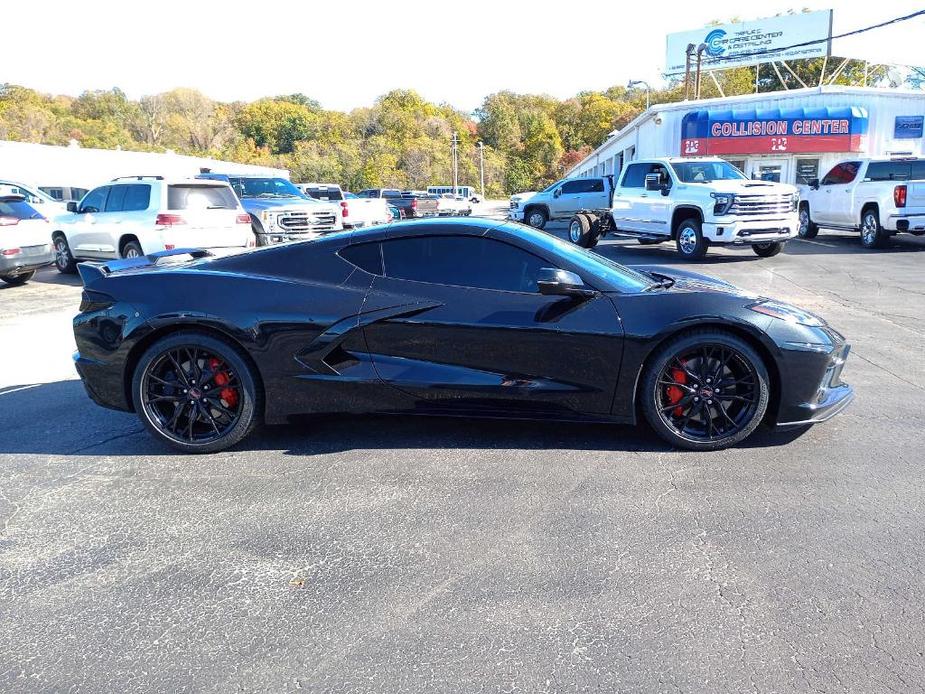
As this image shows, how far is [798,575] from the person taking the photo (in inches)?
121

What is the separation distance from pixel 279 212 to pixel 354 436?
36.7 ft

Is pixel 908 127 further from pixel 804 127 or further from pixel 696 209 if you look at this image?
pixel 696 209

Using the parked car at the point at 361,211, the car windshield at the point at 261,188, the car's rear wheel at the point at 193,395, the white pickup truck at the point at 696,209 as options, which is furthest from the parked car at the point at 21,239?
the white pickup truck at the point at 696,209

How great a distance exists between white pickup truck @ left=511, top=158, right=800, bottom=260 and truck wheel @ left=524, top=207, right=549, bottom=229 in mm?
5934

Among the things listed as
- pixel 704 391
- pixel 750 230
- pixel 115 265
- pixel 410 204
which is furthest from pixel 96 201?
pixel 410 204

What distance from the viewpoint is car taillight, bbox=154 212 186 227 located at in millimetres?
12297

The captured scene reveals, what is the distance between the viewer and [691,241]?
50.0ft

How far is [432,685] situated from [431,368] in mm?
2216

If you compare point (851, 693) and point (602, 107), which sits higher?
point (602, 107)

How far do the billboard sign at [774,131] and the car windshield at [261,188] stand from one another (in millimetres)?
20176

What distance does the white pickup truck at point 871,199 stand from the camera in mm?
15875

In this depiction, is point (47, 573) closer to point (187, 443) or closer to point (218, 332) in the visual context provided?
point (187, 443)

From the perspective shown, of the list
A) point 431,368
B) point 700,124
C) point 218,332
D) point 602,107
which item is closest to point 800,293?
point 431,368

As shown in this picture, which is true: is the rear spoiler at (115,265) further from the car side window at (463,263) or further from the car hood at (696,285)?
the car hood at (696,285)
